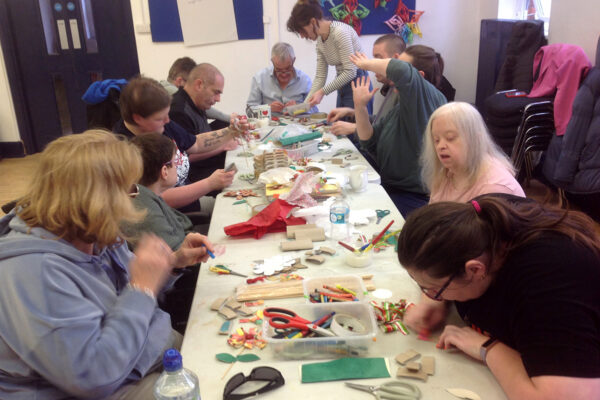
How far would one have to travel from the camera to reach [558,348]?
38.5 inches

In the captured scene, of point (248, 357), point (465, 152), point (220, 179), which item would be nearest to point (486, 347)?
point (248, 357)

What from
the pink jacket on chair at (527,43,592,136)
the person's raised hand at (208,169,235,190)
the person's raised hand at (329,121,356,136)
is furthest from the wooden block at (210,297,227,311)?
the pink jacket on chair at (527,43,592,136)

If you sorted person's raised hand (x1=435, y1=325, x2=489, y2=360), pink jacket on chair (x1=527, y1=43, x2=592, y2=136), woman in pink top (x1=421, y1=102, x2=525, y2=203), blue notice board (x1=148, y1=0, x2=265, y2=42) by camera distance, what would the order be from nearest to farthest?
person's raised hand (x1=435, y1=325, x2=489, y2=360) → woman in pink top (x1=421, y1=102, x2=525, y2=203) → pink jacket on chair (x1=527, y1=43, x2=592, y2=136) → blue notice board (x1=148, y1=0, x2=265, y2=42)

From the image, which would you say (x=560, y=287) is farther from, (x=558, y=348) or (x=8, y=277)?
(x=8, y=277)

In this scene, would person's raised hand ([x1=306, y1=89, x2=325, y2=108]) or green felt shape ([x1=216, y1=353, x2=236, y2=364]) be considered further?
person's raised hand ([x1=306, y1=89, x2=325, y2=108])

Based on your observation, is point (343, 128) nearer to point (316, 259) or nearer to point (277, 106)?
point (277, 106)

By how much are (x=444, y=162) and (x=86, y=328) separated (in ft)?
4.89

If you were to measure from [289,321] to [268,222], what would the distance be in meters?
0.76

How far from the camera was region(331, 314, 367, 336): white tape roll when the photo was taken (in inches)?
49.4

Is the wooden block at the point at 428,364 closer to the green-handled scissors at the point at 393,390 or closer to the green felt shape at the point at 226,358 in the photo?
the green-handled scissors at the point at 393,390

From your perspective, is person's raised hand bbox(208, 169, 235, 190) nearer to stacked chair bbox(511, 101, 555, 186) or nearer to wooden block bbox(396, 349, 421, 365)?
wooden block bbox(396, 349, 421, 365)

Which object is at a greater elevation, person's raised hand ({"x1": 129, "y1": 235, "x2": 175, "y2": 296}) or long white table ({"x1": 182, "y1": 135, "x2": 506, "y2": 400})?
person's raised hand ({"x1": 129, "y1": 235, "x2": 175, "y2": 296})

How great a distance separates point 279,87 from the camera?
15.4ft

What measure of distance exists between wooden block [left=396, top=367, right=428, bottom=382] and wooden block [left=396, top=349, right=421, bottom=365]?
0.03 m
